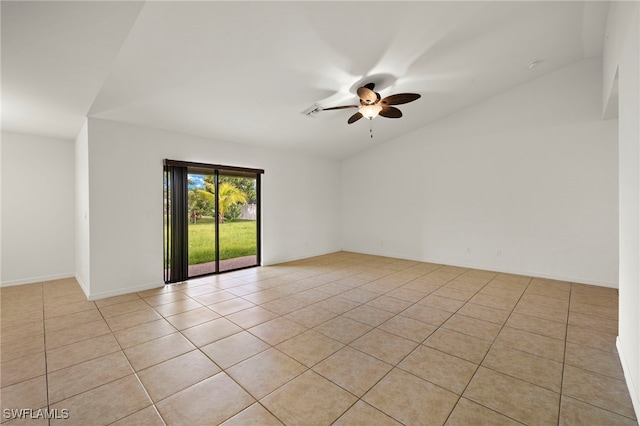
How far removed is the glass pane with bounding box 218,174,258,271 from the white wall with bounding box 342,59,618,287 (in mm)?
3283

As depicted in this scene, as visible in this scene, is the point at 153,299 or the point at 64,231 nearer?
the point at 153,299

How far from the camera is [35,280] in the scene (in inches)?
188

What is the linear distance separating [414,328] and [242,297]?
239 centimetres

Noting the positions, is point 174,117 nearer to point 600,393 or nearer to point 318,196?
point 318,196

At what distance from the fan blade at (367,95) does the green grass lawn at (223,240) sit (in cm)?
352

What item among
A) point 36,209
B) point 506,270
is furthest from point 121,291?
point 506,270

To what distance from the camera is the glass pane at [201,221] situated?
5020 millimetres

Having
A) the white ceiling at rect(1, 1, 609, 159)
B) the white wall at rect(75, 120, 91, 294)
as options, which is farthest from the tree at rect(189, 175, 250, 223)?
the white wall at rect(75, 120, 91, 294)

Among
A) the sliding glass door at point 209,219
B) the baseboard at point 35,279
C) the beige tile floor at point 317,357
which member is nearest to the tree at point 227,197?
the sliding glass door at point 209,219

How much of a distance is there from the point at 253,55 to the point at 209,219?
3214mm

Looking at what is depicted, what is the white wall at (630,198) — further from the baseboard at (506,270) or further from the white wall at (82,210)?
the white wall at (82,210)

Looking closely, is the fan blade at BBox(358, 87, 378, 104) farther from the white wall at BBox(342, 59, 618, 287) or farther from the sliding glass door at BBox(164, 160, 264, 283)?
the sliding glass door at BBox(164, 160, 264, 283)

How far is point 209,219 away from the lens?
523 centimetres

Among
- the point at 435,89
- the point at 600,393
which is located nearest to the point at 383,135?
the point at 435,89
